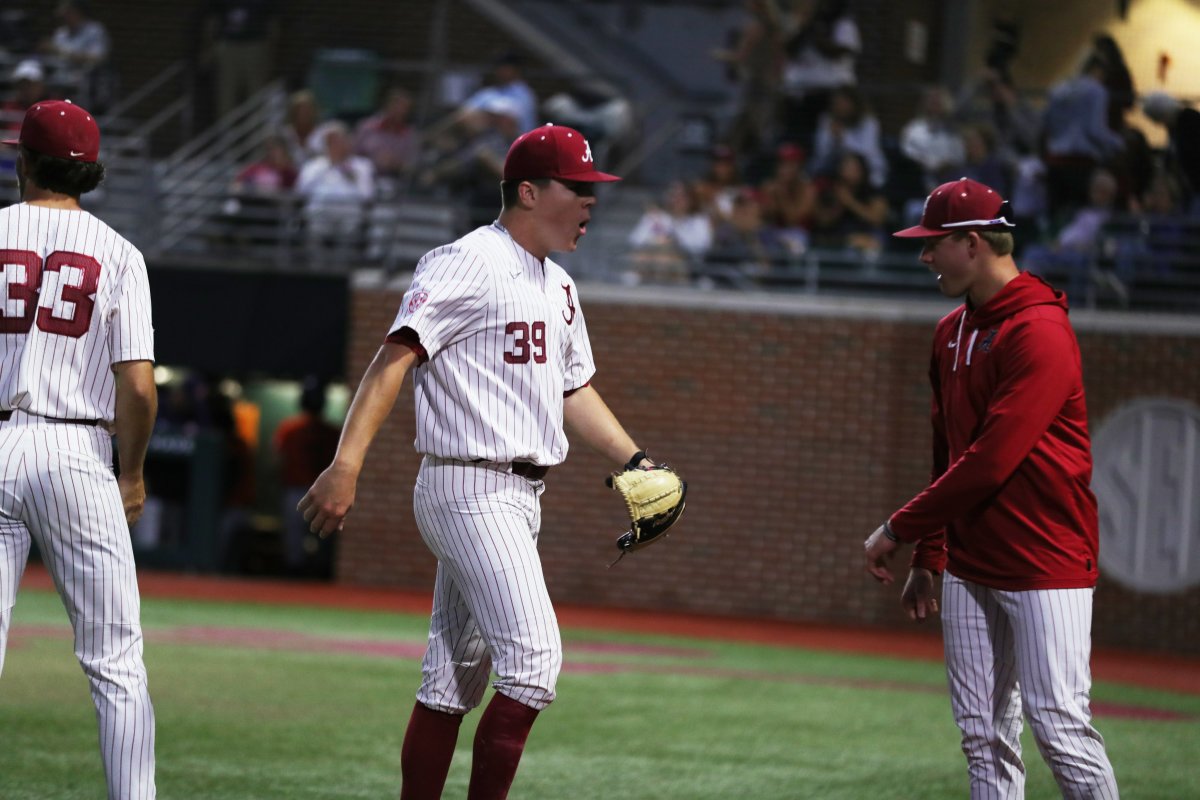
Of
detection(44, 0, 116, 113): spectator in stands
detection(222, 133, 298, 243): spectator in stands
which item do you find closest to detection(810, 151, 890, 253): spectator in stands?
detection(222, 133, 298, 243): spectator in stands

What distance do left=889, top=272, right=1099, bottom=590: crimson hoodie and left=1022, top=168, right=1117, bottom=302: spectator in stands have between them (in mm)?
9909

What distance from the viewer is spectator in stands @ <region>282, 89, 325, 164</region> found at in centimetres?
1705

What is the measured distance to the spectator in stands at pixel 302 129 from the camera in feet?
55.9

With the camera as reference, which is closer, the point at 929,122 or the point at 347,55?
the point at 929,122

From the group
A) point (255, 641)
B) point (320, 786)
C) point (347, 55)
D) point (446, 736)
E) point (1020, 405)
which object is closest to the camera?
point (1020, 405)

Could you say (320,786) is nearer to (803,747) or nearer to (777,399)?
(803,747)

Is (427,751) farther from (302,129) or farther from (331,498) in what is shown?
(302,129)

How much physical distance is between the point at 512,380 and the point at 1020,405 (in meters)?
1.48

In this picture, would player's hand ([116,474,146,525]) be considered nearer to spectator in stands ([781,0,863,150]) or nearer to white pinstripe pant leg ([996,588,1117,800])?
white pinstripe pant leg ([996,588,1117,800])

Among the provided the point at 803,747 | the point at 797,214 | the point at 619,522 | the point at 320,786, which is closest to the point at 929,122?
the point at 797,214

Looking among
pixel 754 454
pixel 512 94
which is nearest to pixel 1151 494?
pixel 754 454

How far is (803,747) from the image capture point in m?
7.89

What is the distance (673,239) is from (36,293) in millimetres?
11489

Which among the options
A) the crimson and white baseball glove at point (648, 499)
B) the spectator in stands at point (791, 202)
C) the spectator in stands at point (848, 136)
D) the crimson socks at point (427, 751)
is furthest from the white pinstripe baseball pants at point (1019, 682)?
the spectator in stands at point (848, 136)
